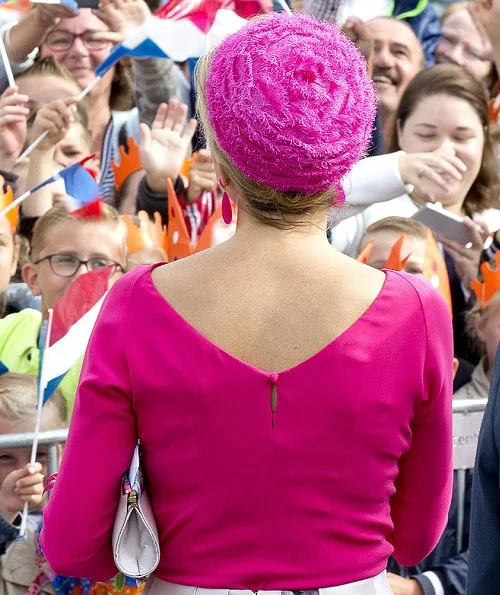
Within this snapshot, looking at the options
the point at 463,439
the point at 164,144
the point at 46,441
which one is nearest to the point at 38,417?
the point at 46,441

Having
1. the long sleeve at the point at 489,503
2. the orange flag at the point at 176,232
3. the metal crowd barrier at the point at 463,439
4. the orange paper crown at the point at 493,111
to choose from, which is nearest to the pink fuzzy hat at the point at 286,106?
the long sleeve at the point at 489,503

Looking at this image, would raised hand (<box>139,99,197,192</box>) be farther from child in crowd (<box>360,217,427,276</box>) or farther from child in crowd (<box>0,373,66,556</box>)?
child in crowd (<box>0,373,66,556</box>)

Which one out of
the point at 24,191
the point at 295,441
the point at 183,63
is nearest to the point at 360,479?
the point at 295,441

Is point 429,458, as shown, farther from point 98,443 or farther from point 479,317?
point 479,317

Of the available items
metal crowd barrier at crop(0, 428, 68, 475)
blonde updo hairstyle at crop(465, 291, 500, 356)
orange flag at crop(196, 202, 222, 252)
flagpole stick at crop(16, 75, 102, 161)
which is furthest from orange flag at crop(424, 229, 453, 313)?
metal crowd barrier at crop(0, 428, 68, 475)

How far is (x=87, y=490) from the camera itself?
4.69 ft

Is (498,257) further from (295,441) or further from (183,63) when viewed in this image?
(295,441)

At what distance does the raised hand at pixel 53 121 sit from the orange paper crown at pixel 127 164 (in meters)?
0.27

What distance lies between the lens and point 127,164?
3.69 metres

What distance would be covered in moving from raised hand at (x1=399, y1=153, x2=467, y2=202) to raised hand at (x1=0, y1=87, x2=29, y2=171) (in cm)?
131

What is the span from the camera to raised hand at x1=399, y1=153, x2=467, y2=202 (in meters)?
3.74

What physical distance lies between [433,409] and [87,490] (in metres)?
0.50

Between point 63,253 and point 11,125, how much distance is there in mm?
471

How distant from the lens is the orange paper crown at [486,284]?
3754mm
